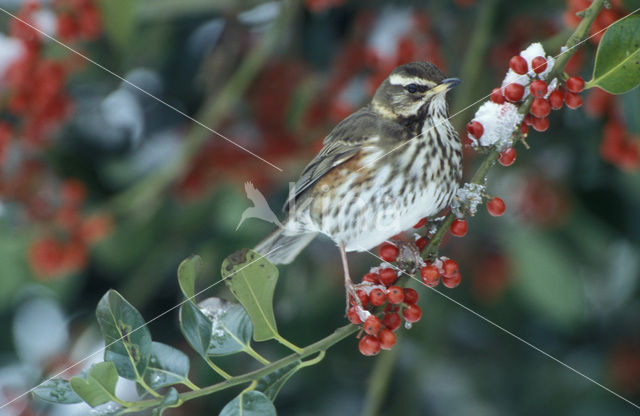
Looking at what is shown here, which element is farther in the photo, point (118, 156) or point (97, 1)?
point (118, 156)

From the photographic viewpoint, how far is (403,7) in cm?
79

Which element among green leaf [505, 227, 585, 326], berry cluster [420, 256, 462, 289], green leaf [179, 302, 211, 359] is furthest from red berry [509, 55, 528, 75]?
green leaf [505, 227, 585, 326]

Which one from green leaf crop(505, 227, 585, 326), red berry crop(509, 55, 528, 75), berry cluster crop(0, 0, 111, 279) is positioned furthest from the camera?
green leaf crop(505, 227, 585, 326)

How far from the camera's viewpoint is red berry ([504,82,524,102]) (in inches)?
15.6

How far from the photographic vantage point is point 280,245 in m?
0.46

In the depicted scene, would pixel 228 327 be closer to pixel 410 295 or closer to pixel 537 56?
pixel 410 295

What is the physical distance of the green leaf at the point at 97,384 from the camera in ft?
1.30

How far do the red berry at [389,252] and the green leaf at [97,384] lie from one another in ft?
0.54

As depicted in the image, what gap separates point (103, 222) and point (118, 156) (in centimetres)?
32

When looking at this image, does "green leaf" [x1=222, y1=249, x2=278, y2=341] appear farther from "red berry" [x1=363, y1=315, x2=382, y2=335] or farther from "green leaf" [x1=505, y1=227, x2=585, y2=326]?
"green leaf" [x1=505, y1=227, x2=585, y2=326]

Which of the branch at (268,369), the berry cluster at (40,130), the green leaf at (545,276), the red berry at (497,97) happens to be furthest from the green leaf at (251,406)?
the green leaf at (545,276)

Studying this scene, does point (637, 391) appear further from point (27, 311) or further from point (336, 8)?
point (27, 311)

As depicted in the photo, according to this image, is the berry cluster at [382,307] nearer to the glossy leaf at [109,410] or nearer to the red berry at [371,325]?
the red berry at [371,325]

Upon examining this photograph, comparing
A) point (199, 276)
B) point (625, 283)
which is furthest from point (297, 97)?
point (625, 283)
